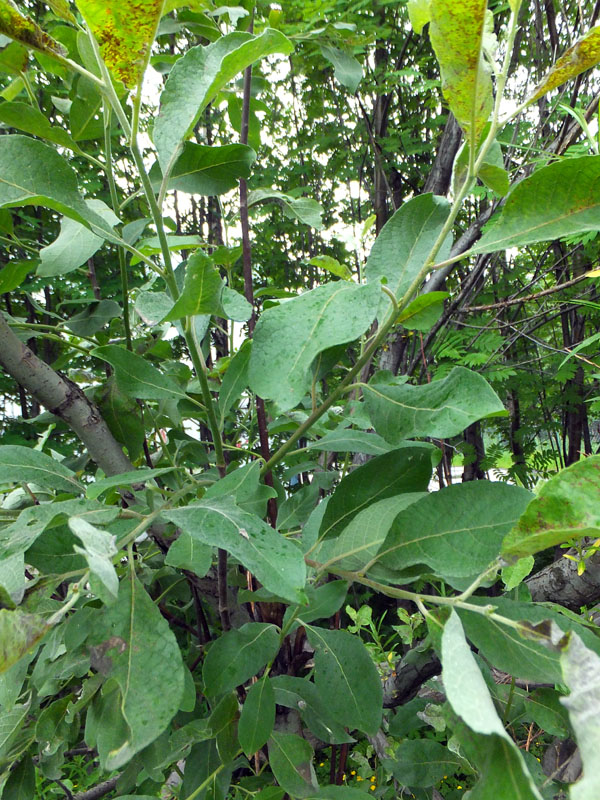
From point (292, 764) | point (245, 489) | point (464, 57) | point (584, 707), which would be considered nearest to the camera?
point (584, 707)

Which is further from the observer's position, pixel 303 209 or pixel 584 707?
pixel 303 209

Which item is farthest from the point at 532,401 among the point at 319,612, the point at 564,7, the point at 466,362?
the point at 319,612

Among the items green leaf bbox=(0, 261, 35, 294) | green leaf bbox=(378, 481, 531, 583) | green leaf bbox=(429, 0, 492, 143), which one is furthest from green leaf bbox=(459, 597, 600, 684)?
green leaf bbox=(0, 261, 35, 294)

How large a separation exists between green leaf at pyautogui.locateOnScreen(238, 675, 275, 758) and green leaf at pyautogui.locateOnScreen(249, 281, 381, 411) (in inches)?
12.9

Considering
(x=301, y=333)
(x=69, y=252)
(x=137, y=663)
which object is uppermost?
(x=69, y=252)

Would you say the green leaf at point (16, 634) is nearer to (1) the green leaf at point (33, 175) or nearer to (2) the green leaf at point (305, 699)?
(1) the green leaf at point (33, 175)

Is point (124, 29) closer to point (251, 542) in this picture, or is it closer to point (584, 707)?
point (251, 542)

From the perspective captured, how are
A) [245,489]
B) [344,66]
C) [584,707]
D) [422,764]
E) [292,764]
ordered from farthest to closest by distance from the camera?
[344,66] → [422,764] → [292,764] → [245,489] → [584,707]

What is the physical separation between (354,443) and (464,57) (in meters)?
0.36

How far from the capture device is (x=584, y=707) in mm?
221

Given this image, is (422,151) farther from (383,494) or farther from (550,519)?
(550,519)

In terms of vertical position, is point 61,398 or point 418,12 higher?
point 418,12

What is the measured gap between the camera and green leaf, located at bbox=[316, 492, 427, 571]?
1.40 ft

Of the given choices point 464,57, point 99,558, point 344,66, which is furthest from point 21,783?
point 344,66
